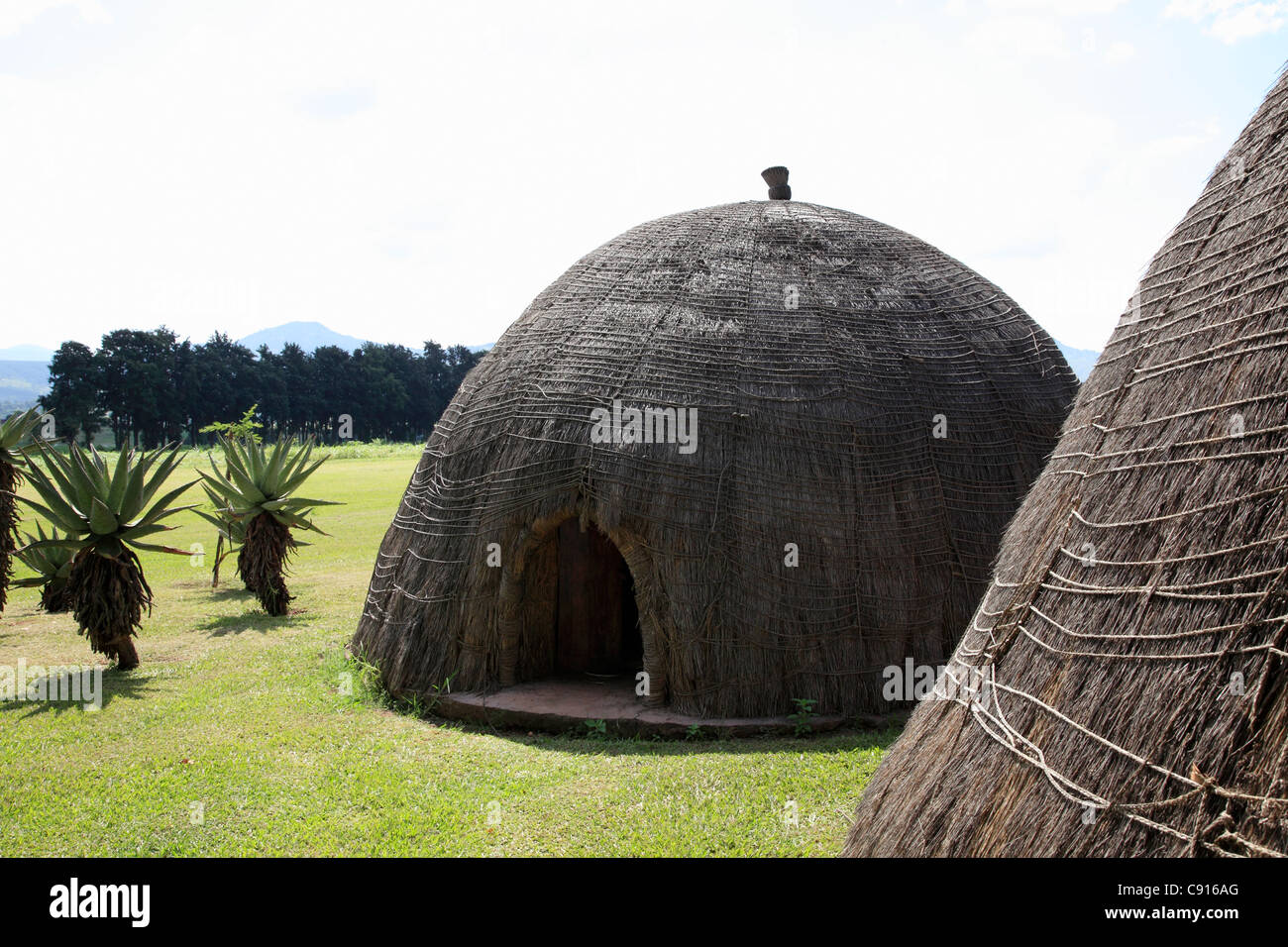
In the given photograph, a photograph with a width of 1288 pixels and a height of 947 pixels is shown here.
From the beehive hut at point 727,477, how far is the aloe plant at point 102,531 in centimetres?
306

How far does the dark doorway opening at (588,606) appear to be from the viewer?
1042 centimetres

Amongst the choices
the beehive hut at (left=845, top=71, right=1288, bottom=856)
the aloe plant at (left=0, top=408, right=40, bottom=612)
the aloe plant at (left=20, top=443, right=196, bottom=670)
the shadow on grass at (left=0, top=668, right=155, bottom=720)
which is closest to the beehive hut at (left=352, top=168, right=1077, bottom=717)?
the shadow on grass at (left=0, top=668, right=155, bottom=720)

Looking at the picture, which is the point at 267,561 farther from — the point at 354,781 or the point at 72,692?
the point at 354,781

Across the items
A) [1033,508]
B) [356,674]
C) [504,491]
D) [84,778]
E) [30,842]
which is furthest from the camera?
[356,674]

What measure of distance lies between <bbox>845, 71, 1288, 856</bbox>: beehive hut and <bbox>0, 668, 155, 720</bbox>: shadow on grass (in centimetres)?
939

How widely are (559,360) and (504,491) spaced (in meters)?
1.55

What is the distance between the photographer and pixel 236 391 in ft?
217

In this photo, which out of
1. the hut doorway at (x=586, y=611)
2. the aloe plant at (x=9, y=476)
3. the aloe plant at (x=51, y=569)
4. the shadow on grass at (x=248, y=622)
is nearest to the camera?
the hut doorway at (x=586, y=611)

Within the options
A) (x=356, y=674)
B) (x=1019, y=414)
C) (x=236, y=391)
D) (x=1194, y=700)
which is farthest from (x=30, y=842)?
(x=236, y=391)

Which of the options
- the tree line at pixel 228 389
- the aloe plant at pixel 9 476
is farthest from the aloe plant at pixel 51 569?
the tree line at pixel 228 389

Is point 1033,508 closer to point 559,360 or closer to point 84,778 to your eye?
point 559,360

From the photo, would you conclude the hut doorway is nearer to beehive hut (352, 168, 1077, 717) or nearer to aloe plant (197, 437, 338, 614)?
beehive hut (352, 168, 1077, 717)

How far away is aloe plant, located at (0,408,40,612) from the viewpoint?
14469 mm

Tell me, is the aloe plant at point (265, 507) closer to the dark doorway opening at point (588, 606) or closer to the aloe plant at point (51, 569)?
the aloe plant at point (51, 569)
